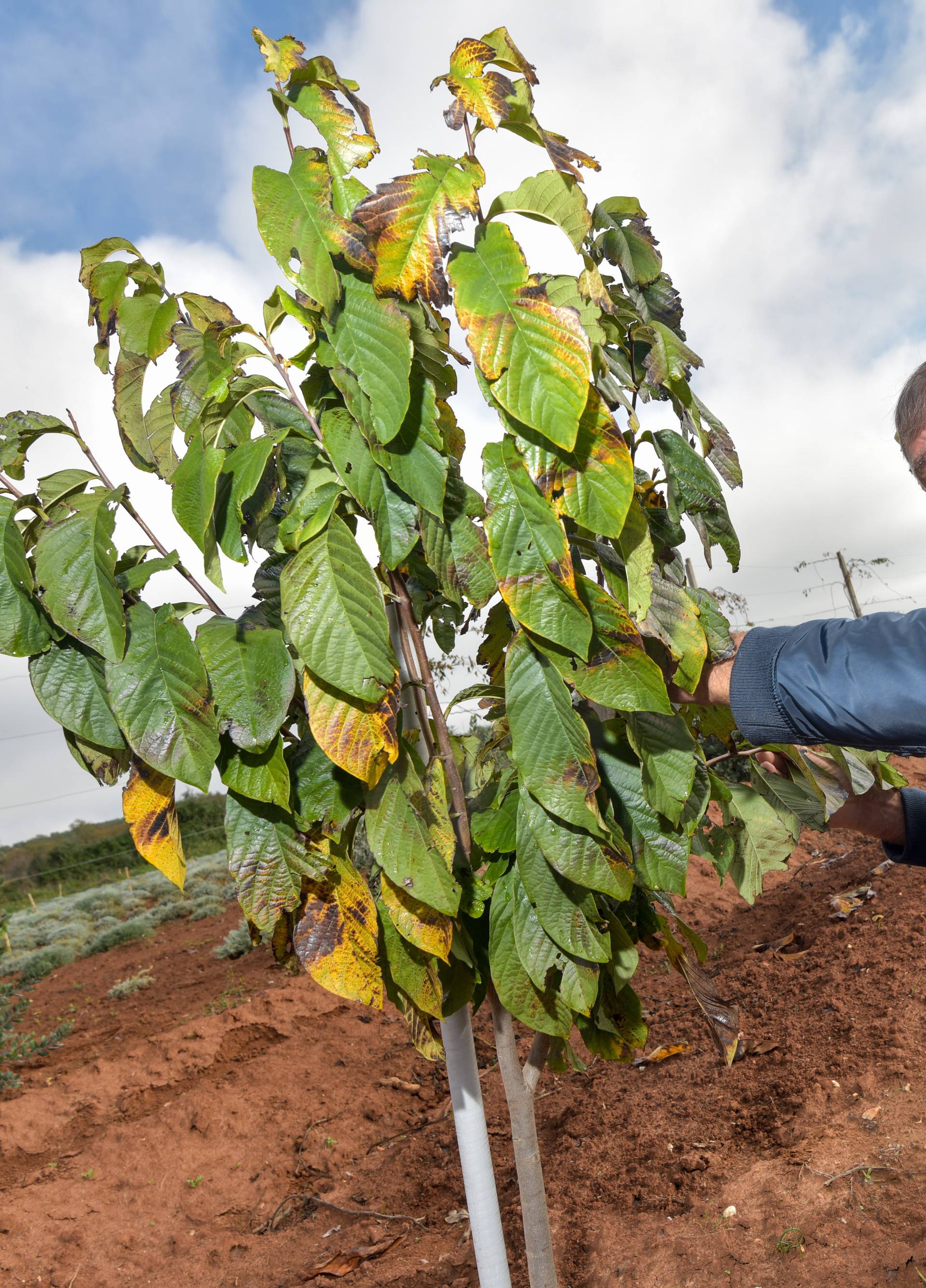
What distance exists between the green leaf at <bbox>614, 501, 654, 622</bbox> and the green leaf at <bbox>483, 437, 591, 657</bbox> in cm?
11

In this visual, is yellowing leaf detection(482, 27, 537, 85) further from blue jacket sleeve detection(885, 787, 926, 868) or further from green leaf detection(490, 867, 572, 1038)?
blue jacket sleeve detection(885, 787, 926, 868)

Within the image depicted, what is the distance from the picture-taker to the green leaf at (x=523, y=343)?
92cm

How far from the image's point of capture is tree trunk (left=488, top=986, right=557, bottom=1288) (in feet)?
4.74

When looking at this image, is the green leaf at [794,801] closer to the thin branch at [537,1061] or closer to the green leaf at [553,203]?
the thin branch at [537,1061]

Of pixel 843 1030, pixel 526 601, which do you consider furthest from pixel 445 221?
pixel 843 1030

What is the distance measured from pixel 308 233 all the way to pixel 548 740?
0.63 meters

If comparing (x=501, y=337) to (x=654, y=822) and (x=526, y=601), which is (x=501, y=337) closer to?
(x=526, y=601)

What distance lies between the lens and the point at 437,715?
1.27 metres

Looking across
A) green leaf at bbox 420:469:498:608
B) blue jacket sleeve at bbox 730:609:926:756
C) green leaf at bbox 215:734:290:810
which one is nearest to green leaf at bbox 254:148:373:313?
green leaf at bbox 420:469:498:608

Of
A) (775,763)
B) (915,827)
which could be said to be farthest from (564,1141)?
(775,763)

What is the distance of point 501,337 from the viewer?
954 mm

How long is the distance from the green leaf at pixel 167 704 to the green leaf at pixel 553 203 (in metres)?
0.66

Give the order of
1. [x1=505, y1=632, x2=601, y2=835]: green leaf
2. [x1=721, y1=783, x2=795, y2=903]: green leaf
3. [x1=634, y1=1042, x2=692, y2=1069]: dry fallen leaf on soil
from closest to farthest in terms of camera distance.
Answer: [x1=505, y1=632, x2=601, y2=835]: green leaf → [x1=721, y1=783, x2=795, y2=903]: green leaf → [x1=634, y1=1042, x2=692, y2=1069]: dry fallen leaf on soil

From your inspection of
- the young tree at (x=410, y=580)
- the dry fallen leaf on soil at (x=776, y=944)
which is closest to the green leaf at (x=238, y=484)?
the young tree at (x=410, y=580)
